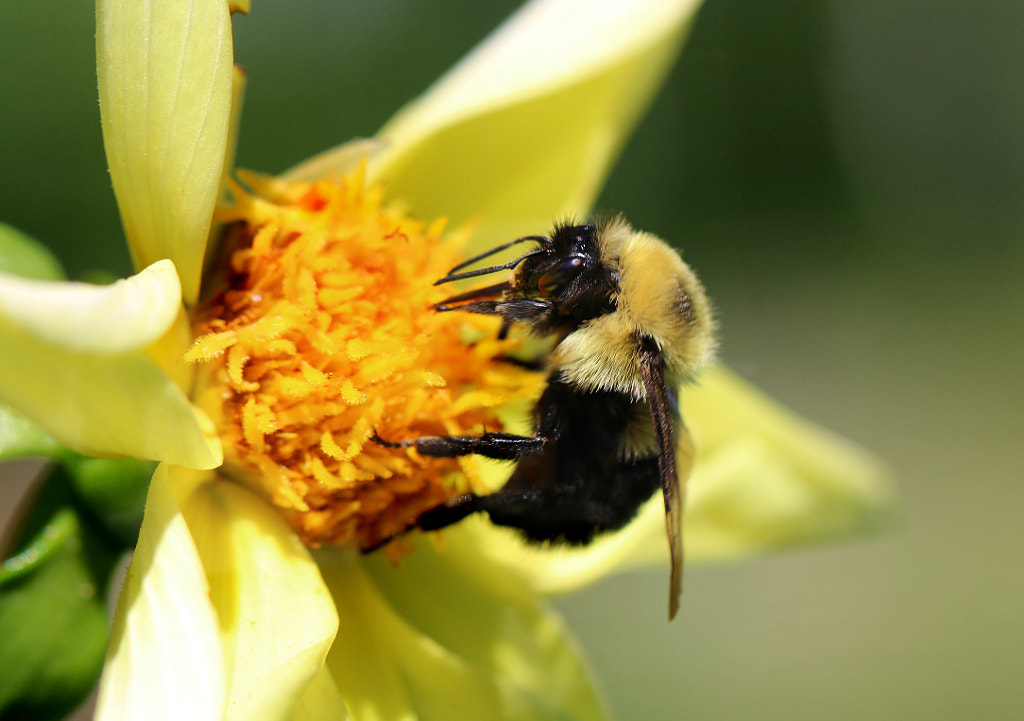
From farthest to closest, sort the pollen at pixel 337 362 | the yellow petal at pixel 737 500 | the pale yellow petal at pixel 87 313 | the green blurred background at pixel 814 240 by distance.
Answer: the green blurred background at pixel 814 240, the yellow petal at pixel 737 500, the pollen at pixel 337 362, the pale yellow petal at pixel 87 313

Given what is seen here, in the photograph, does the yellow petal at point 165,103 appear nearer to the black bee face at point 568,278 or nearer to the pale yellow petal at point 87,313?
the pale yellow petal at point 87,313

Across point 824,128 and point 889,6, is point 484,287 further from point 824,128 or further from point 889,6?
point 889,6

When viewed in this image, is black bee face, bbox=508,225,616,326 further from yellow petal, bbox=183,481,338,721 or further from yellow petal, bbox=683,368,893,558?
yellow petal, bbox=683,368,893,558

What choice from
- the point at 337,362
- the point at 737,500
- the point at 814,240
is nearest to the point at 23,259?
the point at 337,362

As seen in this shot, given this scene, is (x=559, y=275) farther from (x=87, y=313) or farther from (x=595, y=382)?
(x=87, y=313)

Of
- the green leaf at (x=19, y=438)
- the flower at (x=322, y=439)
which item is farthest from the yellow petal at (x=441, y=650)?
the green leaf at (x=19, y=438)

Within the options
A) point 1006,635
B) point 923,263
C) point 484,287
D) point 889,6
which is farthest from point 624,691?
point 889,6
